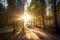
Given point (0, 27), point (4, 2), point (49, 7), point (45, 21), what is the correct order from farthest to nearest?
point (45, 21)
point (49, 7)
point (4, 2)
point (0, 27)

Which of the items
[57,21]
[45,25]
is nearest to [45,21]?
[45,25]

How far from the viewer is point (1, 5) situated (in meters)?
15.4

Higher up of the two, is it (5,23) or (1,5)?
(1,5)

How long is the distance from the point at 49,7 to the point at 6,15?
1427cm

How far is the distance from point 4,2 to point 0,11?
1.72 metres

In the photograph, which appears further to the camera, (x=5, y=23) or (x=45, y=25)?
(x=45, y=25)

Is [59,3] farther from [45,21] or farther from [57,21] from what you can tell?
[45,21]

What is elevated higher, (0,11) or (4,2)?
(4,2)

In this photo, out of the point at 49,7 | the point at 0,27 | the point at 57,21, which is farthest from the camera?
the point at 49,7

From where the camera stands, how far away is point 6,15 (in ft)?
54.3

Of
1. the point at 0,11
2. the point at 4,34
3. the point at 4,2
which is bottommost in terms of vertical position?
the point at 4,34

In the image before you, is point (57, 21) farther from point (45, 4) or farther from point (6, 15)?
point (6, 15)

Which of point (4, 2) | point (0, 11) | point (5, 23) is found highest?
point (4, 2)

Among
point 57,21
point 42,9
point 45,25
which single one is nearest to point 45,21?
point 45,25
